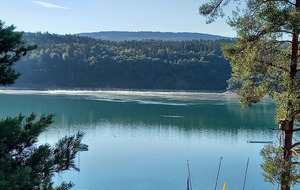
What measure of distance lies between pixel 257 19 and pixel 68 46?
77.6 m

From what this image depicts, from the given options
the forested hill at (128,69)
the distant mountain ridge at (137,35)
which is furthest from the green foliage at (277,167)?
the distant mountain ridge at (137,35)

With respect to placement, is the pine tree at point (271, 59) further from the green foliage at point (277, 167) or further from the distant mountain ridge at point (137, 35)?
the distant mountain ridge at point (137, 35)

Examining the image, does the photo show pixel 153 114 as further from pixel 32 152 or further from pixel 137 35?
pixel 137 35

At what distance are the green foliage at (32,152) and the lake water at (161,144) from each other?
39.2 ft

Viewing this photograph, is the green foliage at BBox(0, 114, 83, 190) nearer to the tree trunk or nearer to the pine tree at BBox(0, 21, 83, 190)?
the pine tree at BBox(0, 21, 83, 190)

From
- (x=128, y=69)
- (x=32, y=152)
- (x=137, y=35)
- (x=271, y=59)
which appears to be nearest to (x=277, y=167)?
(x=271, y=59)

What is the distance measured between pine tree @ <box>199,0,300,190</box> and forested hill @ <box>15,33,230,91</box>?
6239 centimetres

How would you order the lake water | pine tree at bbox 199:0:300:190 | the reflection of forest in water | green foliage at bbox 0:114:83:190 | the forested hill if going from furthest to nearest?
the forested hill, the reflection of forest in water, the lake water, pine tree at bbox 199:0:300:190, green foliage at bbox 0:114:83:190

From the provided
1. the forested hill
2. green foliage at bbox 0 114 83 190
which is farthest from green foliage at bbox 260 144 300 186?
the forested hill

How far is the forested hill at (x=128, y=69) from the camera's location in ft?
226

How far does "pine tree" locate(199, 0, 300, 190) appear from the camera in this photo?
4.68m

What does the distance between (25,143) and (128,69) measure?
222 feet

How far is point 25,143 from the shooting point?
3.84 m

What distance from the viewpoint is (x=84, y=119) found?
115 feet
